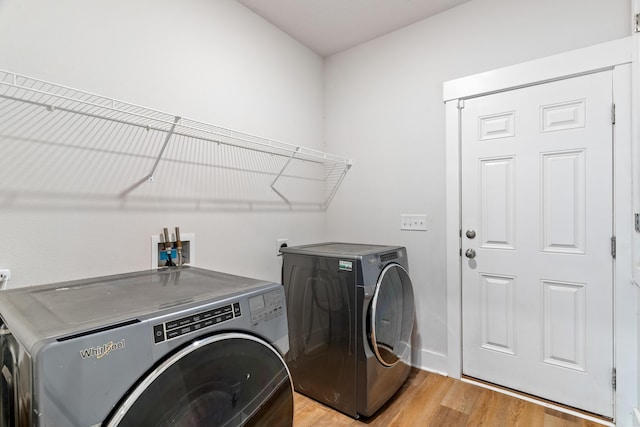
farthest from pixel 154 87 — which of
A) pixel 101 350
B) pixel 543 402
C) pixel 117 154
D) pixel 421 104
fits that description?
pixel 543 402

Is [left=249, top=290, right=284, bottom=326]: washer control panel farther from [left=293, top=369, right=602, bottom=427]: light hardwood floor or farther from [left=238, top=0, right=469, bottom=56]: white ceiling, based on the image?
[left=238, top=0, right=469, bottom=56]: white ceiling

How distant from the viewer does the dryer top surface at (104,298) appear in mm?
749

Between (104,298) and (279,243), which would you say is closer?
(104,298)

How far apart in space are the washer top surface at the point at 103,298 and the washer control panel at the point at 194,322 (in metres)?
0.05

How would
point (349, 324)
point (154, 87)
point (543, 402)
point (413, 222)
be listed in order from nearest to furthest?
point (154, 87) < point (349, 324) < point (543, 402) < point (413, 222)

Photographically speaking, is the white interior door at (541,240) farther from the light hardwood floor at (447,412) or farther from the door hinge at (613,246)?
the light hardwood floor at (447,412)

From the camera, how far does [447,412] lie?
176 cm

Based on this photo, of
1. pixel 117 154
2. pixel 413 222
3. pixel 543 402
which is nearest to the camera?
pixel 117 154

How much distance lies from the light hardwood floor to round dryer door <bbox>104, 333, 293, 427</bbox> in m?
0.80

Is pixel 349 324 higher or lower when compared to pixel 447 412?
higher

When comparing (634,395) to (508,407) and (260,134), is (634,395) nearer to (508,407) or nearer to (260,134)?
(508,407)

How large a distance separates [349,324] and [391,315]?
1.01 feet

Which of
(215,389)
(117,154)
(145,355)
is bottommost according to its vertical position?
(215,389)

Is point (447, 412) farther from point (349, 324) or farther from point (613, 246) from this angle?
point (613, 246)
